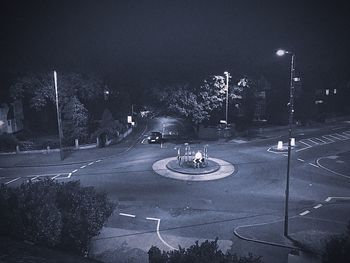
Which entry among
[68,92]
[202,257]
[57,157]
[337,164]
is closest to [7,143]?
[57,157]

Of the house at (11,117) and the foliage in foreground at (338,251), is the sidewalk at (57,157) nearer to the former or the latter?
the house at (11,117)

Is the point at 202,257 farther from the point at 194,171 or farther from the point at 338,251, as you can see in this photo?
the point at 194,171

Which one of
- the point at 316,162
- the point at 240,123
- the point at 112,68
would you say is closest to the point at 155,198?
the point at 316,162

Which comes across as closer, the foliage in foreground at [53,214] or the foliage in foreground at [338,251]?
the foliage in foreground at [338,251]

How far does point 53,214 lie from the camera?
12500mm

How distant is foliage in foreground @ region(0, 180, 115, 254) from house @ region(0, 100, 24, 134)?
106 ft

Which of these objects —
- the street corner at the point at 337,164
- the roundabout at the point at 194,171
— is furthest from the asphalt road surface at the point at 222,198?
the roundabout at the point at 194,171

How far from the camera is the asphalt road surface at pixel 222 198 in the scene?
621 inches

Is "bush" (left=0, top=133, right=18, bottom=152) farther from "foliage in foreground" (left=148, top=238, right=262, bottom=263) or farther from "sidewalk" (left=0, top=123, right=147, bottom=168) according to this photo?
"foliage in foreground" (left=148, top=238, right=262, bottom=263)

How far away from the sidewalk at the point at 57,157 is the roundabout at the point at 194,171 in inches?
288

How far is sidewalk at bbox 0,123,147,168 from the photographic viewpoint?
29.8 m

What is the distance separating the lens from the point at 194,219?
1784 centimetres

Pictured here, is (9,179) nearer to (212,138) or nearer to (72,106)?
(72,106)

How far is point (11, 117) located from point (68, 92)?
1108cm
